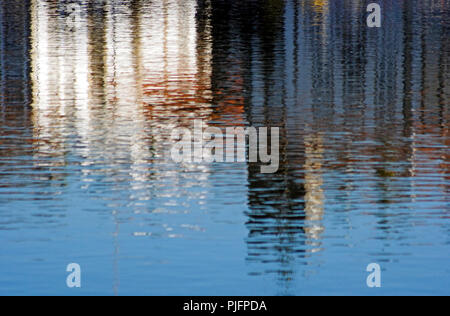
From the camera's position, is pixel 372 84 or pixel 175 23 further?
pixel 175 23

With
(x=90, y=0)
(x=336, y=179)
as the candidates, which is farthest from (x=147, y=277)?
(x=90, y=0)

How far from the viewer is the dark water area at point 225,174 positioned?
17.2 m

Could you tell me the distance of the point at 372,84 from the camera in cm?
3956

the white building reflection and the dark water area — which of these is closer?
the dark water area

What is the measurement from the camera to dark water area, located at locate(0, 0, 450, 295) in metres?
17.2

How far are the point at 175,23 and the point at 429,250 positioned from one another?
55759mm

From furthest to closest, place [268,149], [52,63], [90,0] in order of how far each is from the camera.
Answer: [90,0], [52,63], [268,149]

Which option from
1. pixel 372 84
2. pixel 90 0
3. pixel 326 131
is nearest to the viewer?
pixel 326 131

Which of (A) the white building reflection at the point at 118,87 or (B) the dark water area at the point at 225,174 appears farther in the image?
(A) the white building reflection at the point at 118,87

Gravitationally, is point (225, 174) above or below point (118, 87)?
below

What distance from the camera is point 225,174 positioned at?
24266 mm

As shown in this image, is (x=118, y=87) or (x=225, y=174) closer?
(x=225, y=174)
